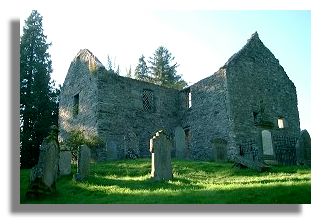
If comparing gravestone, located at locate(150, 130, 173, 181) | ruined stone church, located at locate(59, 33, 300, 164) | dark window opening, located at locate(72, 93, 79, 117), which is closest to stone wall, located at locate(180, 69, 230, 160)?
ruined stone church, located at locate(59, 33, 300, 164)

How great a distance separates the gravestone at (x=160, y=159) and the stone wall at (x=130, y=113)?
6173 millimetres

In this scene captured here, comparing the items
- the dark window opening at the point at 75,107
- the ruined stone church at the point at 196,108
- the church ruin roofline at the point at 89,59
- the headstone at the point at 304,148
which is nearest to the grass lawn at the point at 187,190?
the headstone at the point at 304,148

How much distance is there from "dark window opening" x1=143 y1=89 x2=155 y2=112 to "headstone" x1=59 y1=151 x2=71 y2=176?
7544 millimetres

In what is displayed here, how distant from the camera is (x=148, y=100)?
18.5 m

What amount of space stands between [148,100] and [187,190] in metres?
10.8

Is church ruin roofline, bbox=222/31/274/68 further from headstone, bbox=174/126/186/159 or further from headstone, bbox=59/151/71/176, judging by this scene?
headstone, bbox=59/151/71/176

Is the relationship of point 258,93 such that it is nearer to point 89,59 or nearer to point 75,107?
point 89,59

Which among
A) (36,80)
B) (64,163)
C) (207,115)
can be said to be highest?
(36,80)

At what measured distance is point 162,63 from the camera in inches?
1357

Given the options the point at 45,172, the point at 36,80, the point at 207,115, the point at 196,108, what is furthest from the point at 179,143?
the point at 36,80

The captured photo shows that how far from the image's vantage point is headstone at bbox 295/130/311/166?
39.6 feet

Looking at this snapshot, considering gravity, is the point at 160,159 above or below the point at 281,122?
below
